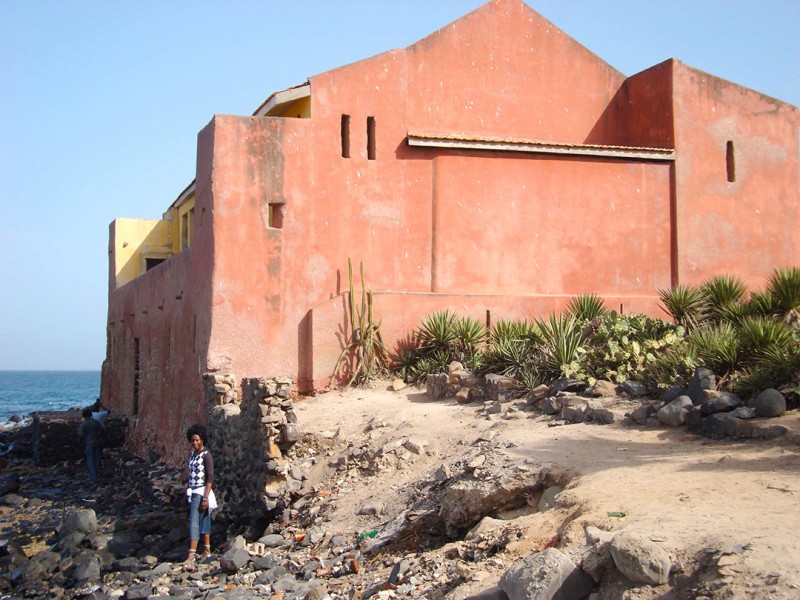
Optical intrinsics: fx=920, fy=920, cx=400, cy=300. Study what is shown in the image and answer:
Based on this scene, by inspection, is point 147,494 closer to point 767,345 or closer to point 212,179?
point 212,179

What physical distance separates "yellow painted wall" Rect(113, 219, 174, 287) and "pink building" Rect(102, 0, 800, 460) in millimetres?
7318

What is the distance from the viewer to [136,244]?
93.0ft

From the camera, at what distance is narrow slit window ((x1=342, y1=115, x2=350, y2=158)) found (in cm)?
1756

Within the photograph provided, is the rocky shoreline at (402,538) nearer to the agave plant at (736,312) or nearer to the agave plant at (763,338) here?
the agave plant at (763,338)

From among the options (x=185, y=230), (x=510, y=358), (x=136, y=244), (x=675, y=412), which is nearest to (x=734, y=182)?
(x=510, y=358)

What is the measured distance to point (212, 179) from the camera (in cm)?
1634

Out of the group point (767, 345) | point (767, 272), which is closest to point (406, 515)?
point (767, 345)

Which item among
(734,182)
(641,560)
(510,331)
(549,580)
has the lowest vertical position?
(549,580)

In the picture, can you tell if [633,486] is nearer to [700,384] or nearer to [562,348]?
[700,384]

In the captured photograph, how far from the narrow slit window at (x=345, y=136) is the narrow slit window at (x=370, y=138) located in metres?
0.44

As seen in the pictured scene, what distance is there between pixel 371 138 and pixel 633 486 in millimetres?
10925

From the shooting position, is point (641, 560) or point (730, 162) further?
point (730, 162)

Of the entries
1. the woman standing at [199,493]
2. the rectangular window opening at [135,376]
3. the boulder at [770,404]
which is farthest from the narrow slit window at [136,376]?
the boulder at [770,404]

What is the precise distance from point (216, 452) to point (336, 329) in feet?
11.1
